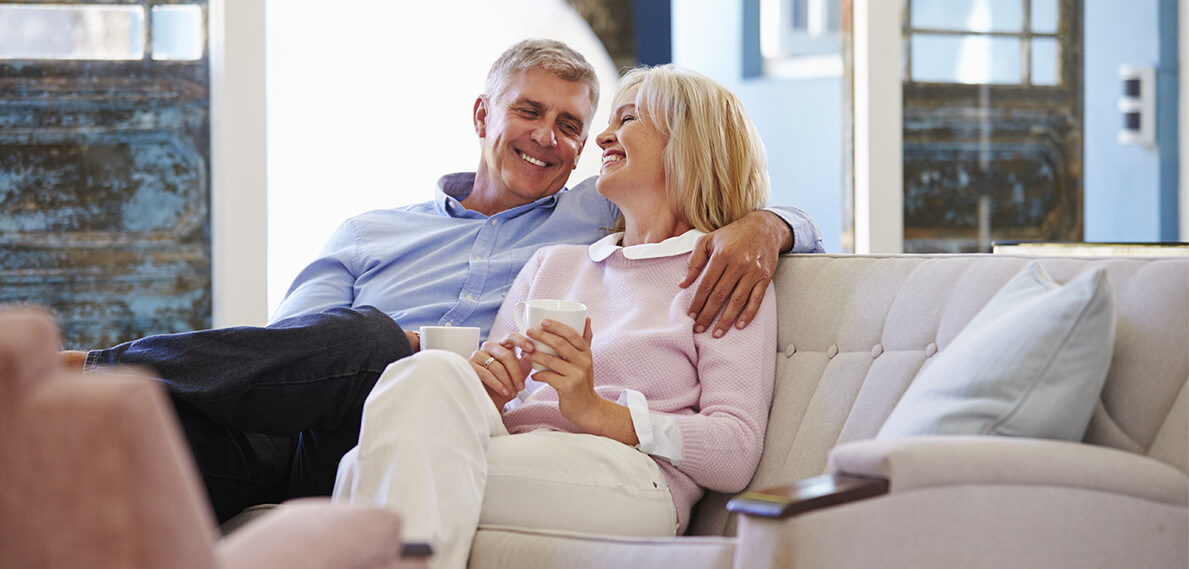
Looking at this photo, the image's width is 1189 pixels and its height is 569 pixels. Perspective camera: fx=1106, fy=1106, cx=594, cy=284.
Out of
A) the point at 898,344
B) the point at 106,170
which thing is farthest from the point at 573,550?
the point at 106,170

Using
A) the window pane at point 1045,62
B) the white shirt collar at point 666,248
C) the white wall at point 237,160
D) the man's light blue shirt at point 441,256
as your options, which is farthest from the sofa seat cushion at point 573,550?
the window pane at point 1045,62

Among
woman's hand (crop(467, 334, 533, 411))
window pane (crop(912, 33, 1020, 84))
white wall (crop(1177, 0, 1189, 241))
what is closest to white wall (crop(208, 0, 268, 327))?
woman's hand (crop(467, 334, 533, 411))

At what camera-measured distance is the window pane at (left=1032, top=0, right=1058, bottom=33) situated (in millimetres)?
4422

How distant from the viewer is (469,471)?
146 cm

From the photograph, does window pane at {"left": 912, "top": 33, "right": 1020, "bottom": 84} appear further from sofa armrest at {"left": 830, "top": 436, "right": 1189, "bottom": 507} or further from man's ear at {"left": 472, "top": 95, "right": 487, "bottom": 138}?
sofa armrest at {"left": 830, "top": 436, "right": 1189, "bottom": 507}

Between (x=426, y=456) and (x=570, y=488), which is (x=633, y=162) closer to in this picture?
(x=570, y=488)

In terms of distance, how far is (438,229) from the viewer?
255cm

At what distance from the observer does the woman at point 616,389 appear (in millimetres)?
1434

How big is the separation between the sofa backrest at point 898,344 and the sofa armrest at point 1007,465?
8cm

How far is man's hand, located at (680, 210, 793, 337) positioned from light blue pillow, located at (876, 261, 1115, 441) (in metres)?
0.48

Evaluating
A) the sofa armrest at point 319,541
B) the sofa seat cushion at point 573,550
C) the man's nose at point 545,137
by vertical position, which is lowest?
the sofa seat cushion at point 573,550

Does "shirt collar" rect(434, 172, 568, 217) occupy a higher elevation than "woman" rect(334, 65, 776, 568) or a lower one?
higher

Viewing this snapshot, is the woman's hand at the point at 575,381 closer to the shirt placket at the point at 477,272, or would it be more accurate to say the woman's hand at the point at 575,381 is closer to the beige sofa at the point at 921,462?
the beige sofa at the point at 921,462

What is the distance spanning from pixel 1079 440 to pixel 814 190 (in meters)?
3.23
